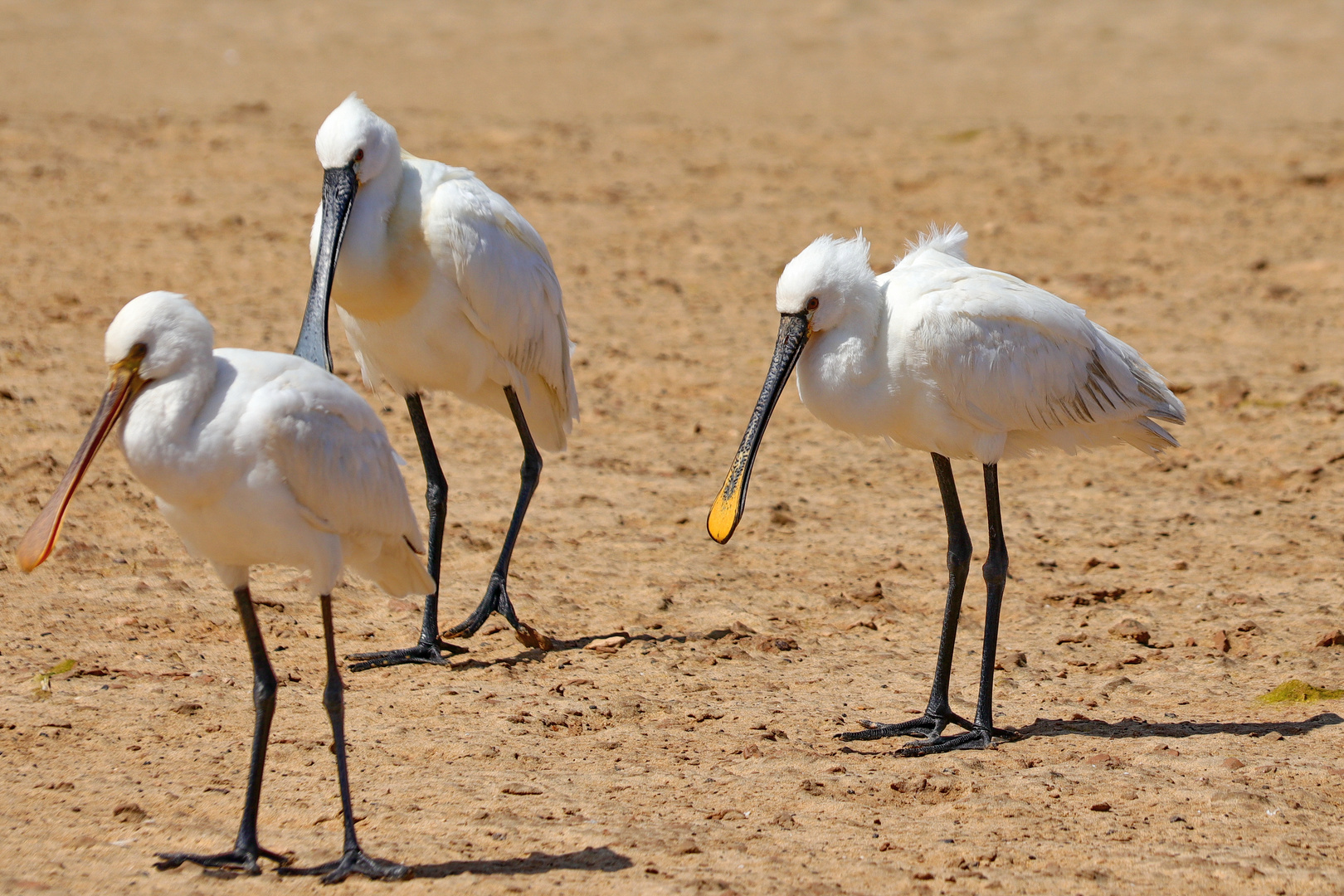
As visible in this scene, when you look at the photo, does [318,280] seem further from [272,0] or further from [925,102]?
[272,0]

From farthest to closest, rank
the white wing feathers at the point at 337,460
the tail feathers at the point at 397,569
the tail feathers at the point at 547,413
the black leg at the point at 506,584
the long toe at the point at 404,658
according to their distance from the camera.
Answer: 1. the tail feathers at the point at 547,413
2. the black leg at the point at 506,584
3. the long toe at the point at 404,658
4. the tail feathers at the point at 397,569
5. the white wing feathers at the point at 337,460

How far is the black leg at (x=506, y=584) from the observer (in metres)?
6.62

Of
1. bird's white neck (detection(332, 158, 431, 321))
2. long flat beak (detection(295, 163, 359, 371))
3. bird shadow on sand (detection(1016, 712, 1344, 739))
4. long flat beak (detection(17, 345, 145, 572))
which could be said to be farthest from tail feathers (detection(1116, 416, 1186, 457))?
long flat beak (detection(17, 345, 145, 572))

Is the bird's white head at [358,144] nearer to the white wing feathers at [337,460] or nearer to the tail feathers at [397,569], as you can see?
the tail feathers at [397,569]

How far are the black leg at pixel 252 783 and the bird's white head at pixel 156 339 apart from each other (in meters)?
0.73

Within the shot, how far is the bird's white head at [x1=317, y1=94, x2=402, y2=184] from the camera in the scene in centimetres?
648

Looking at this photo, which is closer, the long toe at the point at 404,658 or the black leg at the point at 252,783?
the black leg at the point at 252,783


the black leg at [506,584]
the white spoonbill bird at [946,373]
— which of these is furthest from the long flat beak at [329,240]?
the white spoonbill bird at [946,373]

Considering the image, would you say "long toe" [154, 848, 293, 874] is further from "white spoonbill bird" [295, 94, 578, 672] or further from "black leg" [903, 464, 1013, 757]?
"black leg" [903, 464, 1013, 757]

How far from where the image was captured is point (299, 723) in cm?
567

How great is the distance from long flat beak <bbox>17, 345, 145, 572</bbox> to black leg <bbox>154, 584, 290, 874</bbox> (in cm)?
53

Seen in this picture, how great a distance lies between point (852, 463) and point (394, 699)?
12.3 feet

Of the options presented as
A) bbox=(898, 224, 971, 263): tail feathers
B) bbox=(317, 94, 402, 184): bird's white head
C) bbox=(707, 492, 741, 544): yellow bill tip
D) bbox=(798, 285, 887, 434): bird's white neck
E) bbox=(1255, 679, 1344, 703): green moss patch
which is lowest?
bbox=(1255, 679, 1344, 703): green moss patch

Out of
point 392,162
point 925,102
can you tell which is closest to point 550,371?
point 392,162
